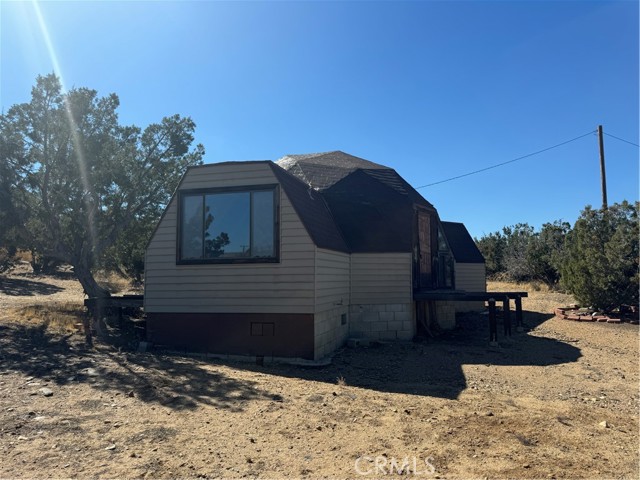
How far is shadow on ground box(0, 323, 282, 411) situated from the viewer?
7.05 m

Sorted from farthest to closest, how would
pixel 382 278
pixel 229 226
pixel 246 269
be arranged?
pixel 382 278 → pixel 229 226 → pixel 246 269

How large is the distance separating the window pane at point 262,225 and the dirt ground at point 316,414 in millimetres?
2648

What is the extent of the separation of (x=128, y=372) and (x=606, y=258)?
655 inches

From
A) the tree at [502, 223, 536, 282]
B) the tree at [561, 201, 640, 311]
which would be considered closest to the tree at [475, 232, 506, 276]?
the tree at [502, 223, 536, 282]

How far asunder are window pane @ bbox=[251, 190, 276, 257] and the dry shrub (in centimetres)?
599

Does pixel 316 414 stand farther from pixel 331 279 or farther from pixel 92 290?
pixel 92 290

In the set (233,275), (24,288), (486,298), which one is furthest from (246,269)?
(24,288)

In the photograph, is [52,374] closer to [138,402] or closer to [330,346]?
[138,402]

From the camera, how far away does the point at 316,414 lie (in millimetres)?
6430

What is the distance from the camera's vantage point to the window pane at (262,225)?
1070 cm

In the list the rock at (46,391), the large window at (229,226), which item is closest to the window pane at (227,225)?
the large window at (229,226)

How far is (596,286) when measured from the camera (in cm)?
1716

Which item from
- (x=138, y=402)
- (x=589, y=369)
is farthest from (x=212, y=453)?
(x=589, y=369)

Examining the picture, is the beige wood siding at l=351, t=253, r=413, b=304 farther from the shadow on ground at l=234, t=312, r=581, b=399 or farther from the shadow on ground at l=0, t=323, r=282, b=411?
the shadow on ground at l=0, t=323, r=282, b=411
